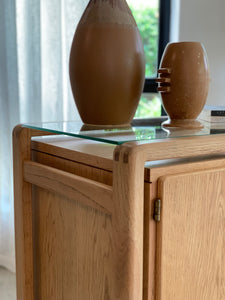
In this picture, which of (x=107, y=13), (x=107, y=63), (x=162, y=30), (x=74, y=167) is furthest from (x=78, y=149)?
(x=162, y=30)

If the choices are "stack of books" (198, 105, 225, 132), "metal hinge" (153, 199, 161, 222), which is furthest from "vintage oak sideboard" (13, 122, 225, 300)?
"stack of books" (198, 105, 225, 132)

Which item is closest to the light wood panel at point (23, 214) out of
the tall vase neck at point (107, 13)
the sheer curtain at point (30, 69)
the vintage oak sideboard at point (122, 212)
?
the vintage oak sideboard at point (122, 212)

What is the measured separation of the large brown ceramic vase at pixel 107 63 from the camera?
2.91ft

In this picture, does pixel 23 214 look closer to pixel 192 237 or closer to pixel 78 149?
pixel 78 149

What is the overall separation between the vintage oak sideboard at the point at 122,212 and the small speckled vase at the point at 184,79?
0.09 metres

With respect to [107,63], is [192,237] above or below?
below

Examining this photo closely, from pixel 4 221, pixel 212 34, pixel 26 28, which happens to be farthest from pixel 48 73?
pixel 212 34

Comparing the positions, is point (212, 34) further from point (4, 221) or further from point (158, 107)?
point (4, 221)

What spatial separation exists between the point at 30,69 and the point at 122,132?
1110mm

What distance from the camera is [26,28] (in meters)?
1.77

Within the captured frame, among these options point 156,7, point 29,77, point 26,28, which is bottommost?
point 29,77

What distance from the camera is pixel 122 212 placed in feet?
2.26

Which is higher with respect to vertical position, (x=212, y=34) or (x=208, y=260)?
(x=212, y=34)

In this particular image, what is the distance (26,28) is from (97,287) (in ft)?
4.22
